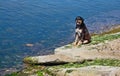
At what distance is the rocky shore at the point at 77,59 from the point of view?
31.4 metres

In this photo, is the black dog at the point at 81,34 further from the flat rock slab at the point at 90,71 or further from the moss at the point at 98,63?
the flat rock slab at the point at 90,71

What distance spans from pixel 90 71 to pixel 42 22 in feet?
193

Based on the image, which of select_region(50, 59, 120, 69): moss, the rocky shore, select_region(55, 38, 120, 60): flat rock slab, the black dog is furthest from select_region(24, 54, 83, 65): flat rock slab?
the black dog

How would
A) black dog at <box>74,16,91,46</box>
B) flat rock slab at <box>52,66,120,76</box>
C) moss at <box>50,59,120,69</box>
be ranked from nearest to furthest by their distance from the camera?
flat rock slab at <box>52,66,120,76</box> < moss at <box>50,59,120,69</box> < black dog at <box>74,16,91,46</box>

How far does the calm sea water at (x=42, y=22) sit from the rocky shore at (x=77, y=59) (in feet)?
58.2

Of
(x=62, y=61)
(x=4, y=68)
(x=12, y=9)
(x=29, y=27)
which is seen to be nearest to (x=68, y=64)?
(x=62, y=61)

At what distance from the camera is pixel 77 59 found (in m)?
34.3

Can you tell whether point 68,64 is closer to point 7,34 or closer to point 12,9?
point 7,34

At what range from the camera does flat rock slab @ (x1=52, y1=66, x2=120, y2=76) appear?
27.4 meters

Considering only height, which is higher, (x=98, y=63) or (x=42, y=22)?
(x=98, y=63)

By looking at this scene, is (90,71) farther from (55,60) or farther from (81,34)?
(81,34)

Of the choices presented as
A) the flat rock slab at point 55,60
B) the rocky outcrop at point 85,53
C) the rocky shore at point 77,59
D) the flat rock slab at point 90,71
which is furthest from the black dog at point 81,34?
the flat rock slab at point 90,71

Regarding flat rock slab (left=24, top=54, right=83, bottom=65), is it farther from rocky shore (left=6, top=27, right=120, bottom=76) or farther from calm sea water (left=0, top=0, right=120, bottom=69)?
calm sea water (left=0, top=0, right=120, bottom=69)

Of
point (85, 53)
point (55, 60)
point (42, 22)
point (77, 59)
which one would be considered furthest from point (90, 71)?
point (42, 22)
